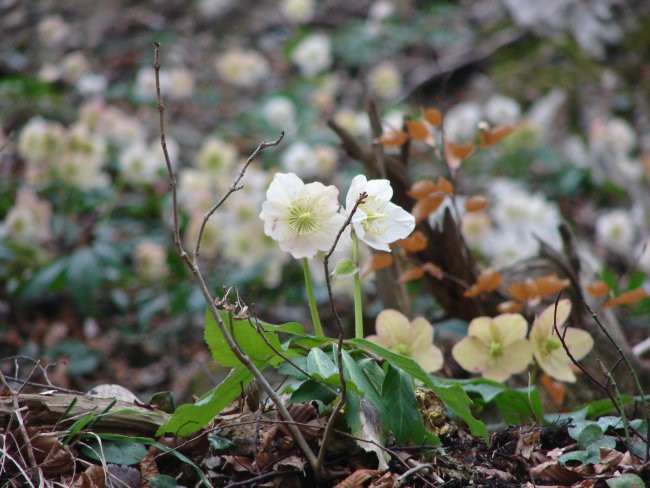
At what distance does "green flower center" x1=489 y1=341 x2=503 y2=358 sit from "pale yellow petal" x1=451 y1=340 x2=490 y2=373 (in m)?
0.02

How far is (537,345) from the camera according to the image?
46.1 inches

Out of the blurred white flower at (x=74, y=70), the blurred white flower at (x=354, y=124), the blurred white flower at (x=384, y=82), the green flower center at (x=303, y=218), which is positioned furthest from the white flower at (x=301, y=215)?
the blurred white flower at (x=74, y=70)

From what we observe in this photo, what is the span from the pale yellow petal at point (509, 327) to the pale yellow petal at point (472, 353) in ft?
0.13

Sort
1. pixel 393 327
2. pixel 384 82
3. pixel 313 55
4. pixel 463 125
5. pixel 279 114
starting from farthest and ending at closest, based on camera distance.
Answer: pixel 313 55, pixel 384 82, pixel 279 114, pixel 463 125, pixel 393 327

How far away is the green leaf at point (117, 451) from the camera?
3.08ft

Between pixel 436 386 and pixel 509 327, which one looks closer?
pixel 436 386

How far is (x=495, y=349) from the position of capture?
1.17 meters

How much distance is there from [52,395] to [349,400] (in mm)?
456

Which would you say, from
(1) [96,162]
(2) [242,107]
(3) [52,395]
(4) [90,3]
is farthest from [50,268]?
(4) [90,3]

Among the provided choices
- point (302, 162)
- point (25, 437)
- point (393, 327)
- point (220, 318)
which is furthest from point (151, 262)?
point (220, 318)

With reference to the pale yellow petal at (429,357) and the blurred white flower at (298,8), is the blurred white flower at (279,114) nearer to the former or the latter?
the blurred white flower at (298,8)

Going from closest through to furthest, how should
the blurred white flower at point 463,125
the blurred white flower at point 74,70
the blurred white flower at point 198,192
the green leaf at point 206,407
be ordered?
1. the green leaf at point 206,407
2. the blurred white flower at point 198,192
3. the blurred white flower at point 463,125
4. the blurred white flower at point 74,70

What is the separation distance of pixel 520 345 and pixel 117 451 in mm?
679

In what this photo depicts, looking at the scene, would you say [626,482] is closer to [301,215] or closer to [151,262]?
[301,215]
